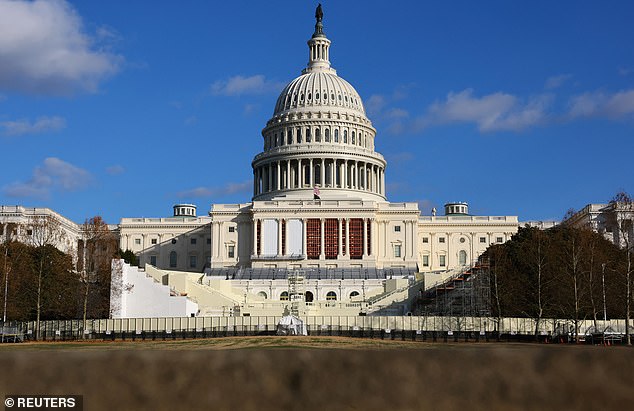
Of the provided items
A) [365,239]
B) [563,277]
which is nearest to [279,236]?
[365,239]

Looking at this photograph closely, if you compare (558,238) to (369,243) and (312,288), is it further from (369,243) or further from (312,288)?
(369,243)

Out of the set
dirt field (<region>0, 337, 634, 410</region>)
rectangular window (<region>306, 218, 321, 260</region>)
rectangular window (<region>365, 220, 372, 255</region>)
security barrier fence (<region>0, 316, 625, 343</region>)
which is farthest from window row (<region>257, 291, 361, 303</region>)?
dirt field (<region>0, 337, 634, 410</region>)

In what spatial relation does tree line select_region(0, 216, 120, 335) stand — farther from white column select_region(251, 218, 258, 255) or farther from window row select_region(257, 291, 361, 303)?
white column select_region(251, 218, 258, 255)

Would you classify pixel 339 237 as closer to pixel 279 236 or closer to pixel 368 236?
pixel 368 236

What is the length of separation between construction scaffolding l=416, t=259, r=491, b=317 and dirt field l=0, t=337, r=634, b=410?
10120 cm

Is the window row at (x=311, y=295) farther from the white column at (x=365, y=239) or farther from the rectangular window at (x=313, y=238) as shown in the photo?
the white column at (x=365, y=239)

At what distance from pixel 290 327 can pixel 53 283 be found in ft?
139

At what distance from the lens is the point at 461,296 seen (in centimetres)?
11931

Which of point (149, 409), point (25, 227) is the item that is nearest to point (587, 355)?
point (149, 409)

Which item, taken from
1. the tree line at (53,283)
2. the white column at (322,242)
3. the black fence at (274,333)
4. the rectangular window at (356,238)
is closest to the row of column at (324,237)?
the white column at (322,242)

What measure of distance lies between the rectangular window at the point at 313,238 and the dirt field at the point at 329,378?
174289 millimetres

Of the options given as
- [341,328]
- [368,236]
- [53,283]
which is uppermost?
[368,236]

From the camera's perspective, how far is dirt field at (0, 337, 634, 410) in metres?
4.34

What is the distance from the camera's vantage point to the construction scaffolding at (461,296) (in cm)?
11088
